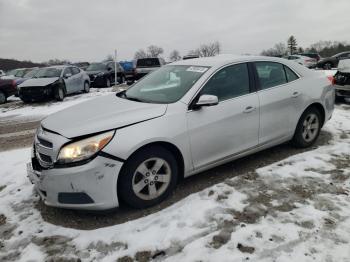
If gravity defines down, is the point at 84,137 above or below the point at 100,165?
above

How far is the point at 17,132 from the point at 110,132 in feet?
20.4

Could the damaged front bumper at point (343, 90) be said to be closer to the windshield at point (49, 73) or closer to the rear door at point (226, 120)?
the rear door at point (226, 120)

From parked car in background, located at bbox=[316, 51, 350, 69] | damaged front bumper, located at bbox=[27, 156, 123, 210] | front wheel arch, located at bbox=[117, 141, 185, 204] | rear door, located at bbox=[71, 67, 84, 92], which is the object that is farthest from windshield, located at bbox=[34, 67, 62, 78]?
parked car in background, located at bbox=[316, 51, 350, 69]

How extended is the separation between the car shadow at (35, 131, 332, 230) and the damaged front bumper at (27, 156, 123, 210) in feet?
0.57

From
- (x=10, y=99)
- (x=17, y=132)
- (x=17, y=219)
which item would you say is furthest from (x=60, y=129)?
(x=10, y=99)

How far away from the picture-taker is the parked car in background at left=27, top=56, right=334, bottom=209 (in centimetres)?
323

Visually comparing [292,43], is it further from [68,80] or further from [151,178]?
[151,178]

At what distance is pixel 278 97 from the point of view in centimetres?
469

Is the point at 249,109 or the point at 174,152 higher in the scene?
the point at 249,109

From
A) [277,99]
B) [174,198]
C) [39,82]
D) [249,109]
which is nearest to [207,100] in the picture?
[249,109]

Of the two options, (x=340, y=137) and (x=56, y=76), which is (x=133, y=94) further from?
(x=56, y=76)

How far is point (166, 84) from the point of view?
4.43 meters

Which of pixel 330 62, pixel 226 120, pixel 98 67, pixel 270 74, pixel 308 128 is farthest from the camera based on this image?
Result: pixel 330 62

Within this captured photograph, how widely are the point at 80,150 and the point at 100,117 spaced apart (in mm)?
525
